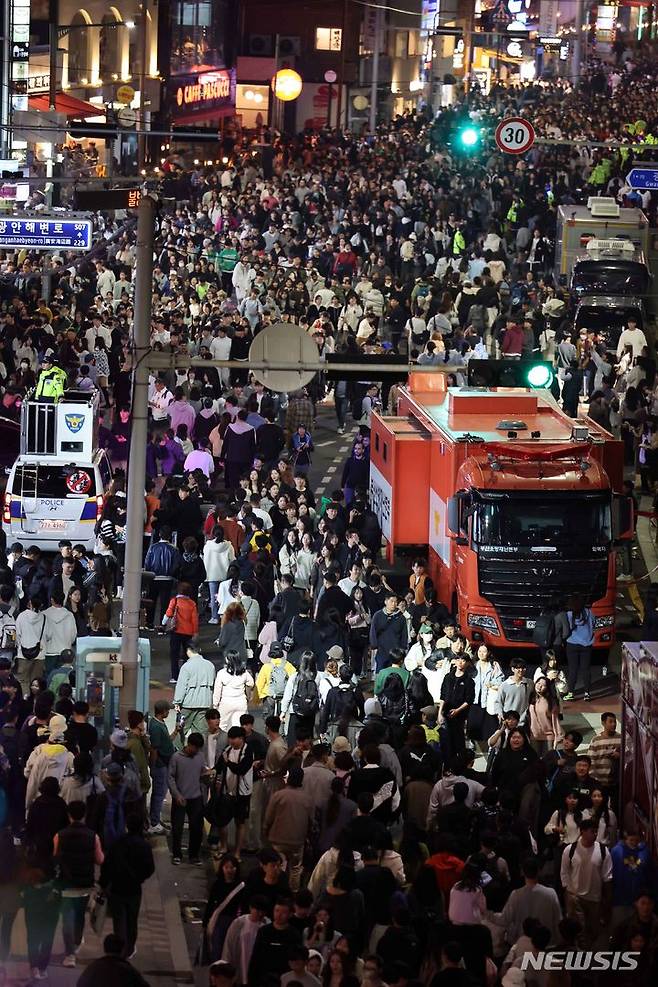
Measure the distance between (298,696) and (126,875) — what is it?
5043mm

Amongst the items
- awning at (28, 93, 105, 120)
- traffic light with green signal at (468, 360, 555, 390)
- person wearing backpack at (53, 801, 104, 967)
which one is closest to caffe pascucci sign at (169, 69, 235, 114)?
awning at (28, 93, 105, 120)

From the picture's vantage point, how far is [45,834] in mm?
14922

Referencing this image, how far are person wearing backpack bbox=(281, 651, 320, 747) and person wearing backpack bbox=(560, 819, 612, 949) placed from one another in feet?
13.0

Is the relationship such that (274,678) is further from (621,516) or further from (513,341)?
(513,341)

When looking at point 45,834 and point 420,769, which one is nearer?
point 45,834

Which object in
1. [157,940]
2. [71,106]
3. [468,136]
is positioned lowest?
[157,940]

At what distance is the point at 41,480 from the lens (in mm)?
27672

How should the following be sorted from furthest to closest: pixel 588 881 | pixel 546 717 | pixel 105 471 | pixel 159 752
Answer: pixel 105 471 < pixel 546 717 < pixel 159 752 < pixel 588 881

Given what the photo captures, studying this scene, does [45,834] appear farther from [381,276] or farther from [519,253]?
[519,253]

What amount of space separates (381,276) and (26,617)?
23.5m

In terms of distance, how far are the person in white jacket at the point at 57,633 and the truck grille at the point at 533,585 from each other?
5.00 m

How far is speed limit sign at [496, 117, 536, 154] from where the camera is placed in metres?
44.8

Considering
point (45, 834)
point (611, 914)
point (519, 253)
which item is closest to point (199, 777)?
point (45, 834)

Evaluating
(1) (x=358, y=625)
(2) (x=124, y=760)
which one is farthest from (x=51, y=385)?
(2) (x=124, y=760)
